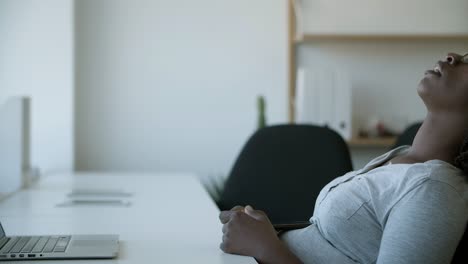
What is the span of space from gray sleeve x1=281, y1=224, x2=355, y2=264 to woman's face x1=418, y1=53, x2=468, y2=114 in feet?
1.22

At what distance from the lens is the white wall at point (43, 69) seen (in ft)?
10.5

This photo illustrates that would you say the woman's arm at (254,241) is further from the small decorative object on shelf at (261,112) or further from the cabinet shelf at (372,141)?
the cabinet shelf at (372,141)

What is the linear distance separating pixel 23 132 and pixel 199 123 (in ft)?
3.69

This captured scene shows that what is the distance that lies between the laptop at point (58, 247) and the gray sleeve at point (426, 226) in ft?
1.73

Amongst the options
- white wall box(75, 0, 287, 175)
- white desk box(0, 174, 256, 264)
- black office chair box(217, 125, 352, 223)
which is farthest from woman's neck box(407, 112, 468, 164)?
white wall box(75, 0, 287, 175)

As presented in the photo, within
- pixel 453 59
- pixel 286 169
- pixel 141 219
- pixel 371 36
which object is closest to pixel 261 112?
pixel 371 36

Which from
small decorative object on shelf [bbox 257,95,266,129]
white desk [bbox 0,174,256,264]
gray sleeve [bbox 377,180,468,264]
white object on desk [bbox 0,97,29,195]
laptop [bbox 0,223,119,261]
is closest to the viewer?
gray sleeve [bbox 377,180,468,264]

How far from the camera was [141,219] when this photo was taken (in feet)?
5.89

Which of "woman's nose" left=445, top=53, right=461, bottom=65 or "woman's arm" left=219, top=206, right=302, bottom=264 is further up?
"woman's nose" left=445, top=53, right=461, bottom=65

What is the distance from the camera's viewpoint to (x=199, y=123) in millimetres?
3541

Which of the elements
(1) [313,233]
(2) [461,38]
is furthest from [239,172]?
(2) [461,38]

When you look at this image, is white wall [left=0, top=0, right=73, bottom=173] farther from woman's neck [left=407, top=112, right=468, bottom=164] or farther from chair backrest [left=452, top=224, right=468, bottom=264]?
chair backrest [left=452, top=224, right=468, bottom=264]

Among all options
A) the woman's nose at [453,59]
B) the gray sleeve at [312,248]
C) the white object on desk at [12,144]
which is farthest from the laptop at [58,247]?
→ the white object on desk at [12,144]

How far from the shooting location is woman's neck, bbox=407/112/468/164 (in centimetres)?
138
